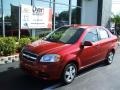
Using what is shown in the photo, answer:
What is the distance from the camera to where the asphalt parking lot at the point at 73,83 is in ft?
20.9

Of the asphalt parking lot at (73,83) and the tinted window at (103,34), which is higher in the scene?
the tinted window at (103,34)

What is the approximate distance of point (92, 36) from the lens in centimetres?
775

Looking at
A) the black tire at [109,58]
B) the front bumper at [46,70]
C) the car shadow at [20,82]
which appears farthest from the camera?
the black tire at [109,58]

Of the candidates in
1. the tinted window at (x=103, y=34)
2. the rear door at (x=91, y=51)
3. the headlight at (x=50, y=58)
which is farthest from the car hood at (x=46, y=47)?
the tinted window at (x=103, y=34)

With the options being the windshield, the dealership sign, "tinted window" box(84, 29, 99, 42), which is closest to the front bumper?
the windshield

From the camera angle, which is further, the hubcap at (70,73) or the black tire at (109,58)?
the black tire at (109,58)

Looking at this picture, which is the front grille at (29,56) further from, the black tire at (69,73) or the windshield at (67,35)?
the windshield at (67,35)

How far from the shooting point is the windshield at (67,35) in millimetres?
7166

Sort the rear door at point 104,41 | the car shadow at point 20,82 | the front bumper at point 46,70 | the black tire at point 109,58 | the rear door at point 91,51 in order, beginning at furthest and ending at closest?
the black tire at point 109,58, the rear door at point 104,41, the rear door at point 91,51, the car shadow at point 20,82, the front bumper at point 46,70

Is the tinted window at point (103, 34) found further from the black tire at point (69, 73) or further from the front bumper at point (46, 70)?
the front bumper at point (46, 70)

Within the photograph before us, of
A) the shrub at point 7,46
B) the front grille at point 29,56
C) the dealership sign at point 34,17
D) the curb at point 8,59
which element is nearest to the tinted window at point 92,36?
the front grille at point 29,56

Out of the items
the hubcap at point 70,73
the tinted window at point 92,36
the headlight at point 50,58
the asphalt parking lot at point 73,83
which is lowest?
the asphalt parking lot at point 73,83

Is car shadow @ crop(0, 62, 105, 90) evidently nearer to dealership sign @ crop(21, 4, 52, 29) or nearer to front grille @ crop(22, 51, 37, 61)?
front grille @ crop(22, 51, 37, 61)

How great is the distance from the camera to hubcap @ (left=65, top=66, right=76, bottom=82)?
6.59 metres
